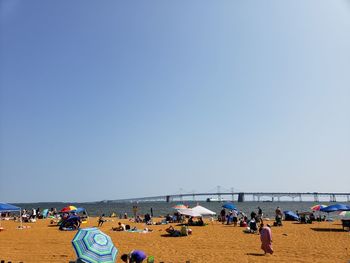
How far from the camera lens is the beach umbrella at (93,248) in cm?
830

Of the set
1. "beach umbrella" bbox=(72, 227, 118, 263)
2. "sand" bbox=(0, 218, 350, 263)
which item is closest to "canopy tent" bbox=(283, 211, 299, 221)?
"sand" bbox=(0, 218, 350, 263)

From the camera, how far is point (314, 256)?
12.9 m

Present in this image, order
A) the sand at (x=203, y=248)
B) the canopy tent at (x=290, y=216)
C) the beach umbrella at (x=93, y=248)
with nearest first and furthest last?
1. the beach umbrella at (x=93, y=248)
2. the sand at (x=203, y=248)
3. the canopy tent at (x=290, y=216)

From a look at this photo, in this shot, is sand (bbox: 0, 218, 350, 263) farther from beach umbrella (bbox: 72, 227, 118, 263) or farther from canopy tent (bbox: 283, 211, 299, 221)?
canopy tent (bbox: 283, 211, 299, 221)

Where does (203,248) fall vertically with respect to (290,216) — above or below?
below

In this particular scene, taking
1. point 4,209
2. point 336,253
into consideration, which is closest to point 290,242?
point 336,253

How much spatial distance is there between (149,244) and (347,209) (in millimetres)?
14135

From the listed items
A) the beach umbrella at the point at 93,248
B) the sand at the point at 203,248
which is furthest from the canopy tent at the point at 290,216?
the beach umbrella at the point at 93,248

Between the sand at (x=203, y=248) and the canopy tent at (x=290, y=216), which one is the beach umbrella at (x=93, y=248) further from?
the canopy tent at (x=290, y=216)

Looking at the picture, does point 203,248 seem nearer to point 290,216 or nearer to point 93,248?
point 93,248

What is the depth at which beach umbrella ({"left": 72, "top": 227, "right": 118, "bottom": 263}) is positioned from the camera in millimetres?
8297

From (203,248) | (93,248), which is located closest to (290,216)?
(203,248)

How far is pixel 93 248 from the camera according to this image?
8508 millimetres

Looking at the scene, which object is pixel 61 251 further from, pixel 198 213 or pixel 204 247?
pixel 198 213
